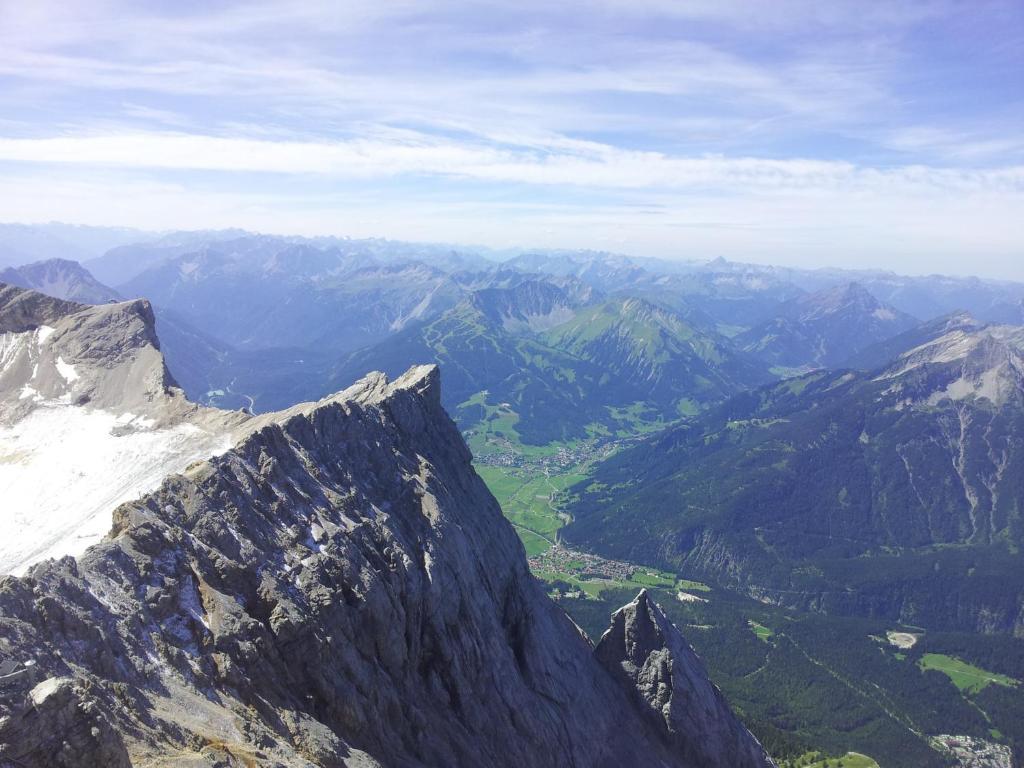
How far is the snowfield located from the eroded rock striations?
11612 millimetres

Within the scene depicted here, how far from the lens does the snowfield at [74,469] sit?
188 feet

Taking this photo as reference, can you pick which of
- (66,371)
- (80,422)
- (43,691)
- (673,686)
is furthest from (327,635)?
(66,371)

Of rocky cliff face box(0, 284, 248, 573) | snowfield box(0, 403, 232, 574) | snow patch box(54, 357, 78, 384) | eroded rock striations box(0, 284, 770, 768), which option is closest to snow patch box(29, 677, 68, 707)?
eroded rock striations box(0, 284, 770, 768)

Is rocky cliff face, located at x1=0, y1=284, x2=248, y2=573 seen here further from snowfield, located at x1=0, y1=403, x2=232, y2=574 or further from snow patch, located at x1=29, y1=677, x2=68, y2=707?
snow patch, located at x1=29, y1=677, x2=68, y2=707

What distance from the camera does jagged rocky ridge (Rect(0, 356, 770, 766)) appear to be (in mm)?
30328

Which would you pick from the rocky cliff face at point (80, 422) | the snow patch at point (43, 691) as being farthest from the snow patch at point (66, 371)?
the snow patch at point (43, 691)

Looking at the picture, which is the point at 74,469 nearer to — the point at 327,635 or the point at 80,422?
the point at 80,422

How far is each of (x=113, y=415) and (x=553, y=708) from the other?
204ft

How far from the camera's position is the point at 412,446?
67500mm

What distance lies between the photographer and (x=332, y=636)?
Result: 138ft

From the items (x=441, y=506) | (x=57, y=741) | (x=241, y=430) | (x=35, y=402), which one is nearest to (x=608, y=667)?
(x=441, y=506)

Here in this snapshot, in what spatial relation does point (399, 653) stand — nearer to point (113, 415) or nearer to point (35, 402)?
point (113, 415)

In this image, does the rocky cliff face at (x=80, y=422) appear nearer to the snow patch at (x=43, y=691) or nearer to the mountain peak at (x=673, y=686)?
the snow patch at (x=43, y=691)

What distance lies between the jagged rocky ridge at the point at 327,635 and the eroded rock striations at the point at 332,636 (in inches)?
5.1
